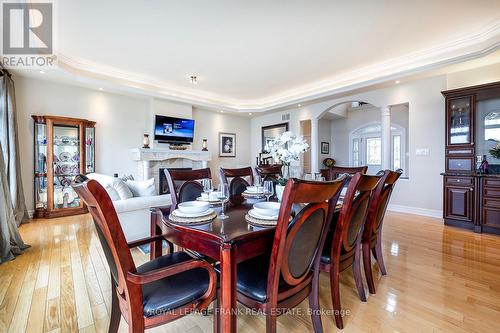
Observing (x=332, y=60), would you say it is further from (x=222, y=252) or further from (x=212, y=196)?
(x=222, y=252)

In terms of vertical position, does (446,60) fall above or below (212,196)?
above

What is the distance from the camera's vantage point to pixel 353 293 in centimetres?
184

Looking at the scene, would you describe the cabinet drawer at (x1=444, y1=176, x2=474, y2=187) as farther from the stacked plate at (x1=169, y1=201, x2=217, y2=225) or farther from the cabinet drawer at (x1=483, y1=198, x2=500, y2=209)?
the stacked plate at (x1=169, y1=201, x2=217, y2=225)

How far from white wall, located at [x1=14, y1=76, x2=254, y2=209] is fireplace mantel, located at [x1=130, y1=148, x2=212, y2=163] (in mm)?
384

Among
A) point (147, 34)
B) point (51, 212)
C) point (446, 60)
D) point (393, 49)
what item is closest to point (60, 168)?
point (51, 212)

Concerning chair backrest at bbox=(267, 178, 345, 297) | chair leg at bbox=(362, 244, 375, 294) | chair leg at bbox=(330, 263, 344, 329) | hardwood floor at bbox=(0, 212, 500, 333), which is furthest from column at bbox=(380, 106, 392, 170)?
chair backrest at bbox=(267, 178, 345, 297)

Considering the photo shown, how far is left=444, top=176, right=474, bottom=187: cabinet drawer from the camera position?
134 inches

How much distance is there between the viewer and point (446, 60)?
3.43 m

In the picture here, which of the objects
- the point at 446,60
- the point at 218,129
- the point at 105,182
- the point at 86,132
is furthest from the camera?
the point at 218,129

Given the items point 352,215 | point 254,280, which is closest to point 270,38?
point 352,215

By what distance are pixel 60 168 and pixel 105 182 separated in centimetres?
224

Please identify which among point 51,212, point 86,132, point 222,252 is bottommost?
point 51,212

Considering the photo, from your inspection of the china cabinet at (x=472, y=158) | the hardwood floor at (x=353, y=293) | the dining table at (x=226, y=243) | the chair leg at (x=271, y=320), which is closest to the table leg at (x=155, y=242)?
the dining table at (x=226, y=243)

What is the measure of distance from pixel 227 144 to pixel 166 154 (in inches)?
85.6
